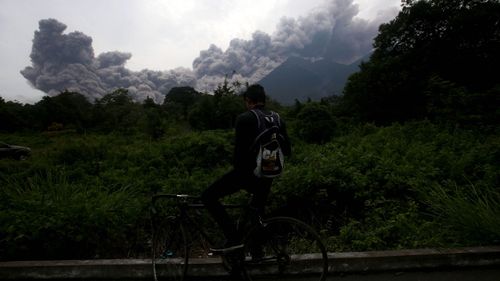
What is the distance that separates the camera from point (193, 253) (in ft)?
16.2

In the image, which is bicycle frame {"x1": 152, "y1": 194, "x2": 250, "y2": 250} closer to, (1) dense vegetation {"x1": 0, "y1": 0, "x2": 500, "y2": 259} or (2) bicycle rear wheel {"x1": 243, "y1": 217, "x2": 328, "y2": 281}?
(2) bicycle rear wheel {"x1": 243, "y1": 217, "x2": 328, "y2": 281}

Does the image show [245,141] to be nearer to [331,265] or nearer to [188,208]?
[188,208]

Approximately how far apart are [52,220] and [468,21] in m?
32.4

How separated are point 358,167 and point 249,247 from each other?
4.75 metres

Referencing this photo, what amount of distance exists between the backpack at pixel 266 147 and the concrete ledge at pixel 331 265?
1.23m

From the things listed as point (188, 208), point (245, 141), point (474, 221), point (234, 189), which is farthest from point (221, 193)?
point (474, 221)

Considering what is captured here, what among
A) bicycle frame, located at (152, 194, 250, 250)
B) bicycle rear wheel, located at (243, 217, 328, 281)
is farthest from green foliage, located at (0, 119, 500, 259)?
bicycle frame, located at (152, 194, 250, 250)

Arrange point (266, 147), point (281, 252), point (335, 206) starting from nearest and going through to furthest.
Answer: point (266, 147)
point (281, 252)
point (335, 206)

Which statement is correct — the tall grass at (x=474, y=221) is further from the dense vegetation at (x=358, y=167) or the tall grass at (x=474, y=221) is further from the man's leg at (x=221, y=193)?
the man's leg at (x=221, y=193)

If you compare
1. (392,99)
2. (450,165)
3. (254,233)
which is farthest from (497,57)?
(254,233)

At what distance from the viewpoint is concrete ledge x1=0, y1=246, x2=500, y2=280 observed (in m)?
3.73

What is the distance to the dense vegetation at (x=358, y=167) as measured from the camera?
14.9 ft

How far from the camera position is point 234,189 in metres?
3.37

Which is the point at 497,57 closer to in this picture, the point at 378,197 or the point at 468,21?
the point at 468,21
